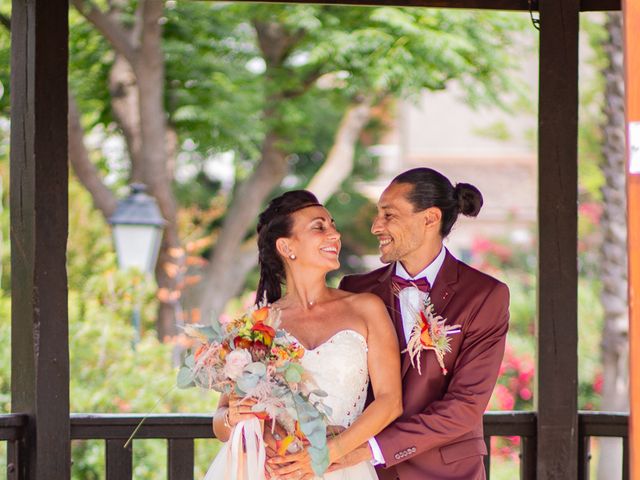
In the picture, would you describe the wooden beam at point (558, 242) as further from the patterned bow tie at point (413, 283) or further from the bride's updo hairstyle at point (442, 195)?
the patterned bow tie at point (413, 283)

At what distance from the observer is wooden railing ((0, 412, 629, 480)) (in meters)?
4.45

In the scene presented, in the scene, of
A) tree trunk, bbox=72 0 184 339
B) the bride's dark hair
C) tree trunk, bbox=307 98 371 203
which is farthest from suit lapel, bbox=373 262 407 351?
tree trunk, bbox=307 98 371 203

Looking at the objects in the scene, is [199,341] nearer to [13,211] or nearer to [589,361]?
[13,211]

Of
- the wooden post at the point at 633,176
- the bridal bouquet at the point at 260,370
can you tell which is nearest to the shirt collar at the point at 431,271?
the bridal bouquet at the point at 260,370

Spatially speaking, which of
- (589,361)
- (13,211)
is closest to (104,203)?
(589,361)

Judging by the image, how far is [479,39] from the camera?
1123 cm

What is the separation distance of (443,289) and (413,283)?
109mm

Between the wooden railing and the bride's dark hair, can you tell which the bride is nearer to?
the bride's dark hair

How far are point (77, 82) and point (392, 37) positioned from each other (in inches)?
138

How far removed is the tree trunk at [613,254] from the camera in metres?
10.3

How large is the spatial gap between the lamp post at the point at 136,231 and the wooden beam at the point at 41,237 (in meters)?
4.21

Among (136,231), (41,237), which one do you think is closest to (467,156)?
(136,231)

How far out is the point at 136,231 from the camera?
873 centimetres

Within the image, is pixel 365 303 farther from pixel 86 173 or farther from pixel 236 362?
pixel 86 173
